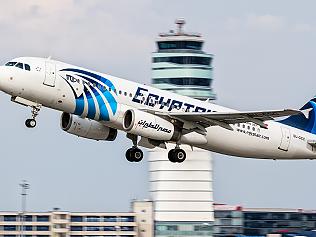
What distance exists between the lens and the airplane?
63.9 m

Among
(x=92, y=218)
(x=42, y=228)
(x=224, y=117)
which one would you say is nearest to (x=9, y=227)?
(x=42, y=228)

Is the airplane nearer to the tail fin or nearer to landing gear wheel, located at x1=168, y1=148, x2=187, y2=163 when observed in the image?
landing gear wheel, located at x1=168, y1=148, x2=187, y2=163

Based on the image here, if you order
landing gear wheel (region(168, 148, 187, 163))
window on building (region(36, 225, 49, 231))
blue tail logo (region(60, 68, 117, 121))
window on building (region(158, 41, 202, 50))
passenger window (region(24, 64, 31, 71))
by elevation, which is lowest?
landing gear wheel (region(168, 148, 187, 163))

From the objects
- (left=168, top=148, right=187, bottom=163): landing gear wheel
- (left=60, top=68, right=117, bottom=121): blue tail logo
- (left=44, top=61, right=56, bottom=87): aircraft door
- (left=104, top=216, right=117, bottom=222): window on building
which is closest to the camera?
(left=44, top=61, right=56, bottom=87): aircraft door

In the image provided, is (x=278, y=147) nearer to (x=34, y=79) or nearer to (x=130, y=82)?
(x=130, y=82)

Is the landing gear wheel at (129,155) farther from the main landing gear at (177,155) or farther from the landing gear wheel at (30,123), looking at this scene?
the landing gear wheel at (30,123)

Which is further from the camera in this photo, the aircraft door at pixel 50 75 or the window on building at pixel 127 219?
the window on building at pixel 127 219

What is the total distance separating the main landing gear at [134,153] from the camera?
68250mm

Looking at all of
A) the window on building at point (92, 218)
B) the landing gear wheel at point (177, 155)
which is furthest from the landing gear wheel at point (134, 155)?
the window on building at point (92, 218)

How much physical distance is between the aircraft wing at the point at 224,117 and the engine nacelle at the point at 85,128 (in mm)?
4476

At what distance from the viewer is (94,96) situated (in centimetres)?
6438

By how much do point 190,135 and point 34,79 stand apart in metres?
10.1

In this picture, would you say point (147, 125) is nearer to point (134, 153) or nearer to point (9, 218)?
point (134, 153)

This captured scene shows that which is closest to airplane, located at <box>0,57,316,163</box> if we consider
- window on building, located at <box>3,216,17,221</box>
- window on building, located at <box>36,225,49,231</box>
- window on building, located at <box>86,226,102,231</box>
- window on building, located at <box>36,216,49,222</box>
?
window on building, located at <box>36,225,49,231</box>
